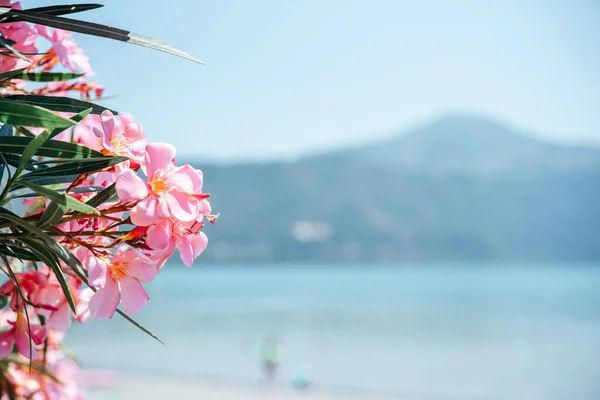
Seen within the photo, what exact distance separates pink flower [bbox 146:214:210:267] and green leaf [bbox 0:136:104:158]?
63 mm

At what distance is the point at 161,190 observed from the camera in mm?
446

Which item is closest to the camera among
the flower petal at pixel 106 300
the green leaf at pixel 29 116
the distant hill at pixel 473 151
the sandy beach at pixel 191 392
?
the green leaf at pixel 29 116

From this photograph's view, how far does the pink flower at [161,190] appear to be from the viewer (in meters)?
0.43

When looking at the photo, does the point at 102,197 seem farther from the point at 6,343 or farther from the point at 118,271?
the point at 6,343

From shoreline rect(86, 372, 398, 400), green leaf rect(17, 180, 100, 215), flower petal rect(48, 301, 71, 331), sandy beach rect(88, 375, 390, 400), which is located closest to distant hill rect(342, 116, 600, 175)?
shoreline rect(86, 372, 398, 400)

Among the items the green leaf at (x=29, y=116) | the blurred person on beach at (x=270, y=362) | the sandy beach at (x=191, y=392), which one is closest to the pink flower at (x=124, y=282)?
the green leaf at (x=29, y=116)

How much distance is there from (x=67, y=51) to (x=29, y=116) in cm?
35

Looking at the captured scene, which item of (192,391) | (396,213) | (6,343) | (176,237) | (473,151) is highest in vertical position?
(473,151)

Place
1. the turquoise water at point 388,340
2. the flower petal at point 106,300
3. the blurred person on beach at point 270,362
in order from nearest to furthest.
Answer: the flower petal at point 106,300
the blurred person on beach at point 270,362
the turquoise water at point 388,340

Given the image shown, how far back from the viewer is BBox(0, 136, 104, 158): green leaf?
45 centimetres

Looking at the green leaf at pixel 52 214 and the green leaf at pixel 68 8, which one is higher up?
the green leaf at pixel 68 8

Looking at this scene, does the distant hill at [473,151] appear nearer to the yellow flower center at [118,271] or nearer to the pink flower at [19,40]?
the pink flower at [19,40]

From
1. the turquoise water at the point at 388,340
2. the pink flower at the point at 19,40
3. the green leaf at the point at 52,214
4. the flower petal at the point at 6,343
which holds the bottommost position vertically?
the turquoise water at the point at 388,340

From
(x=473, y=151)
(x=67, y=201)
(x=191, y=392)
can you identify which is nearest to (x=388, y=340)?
(x=191, y=392)
